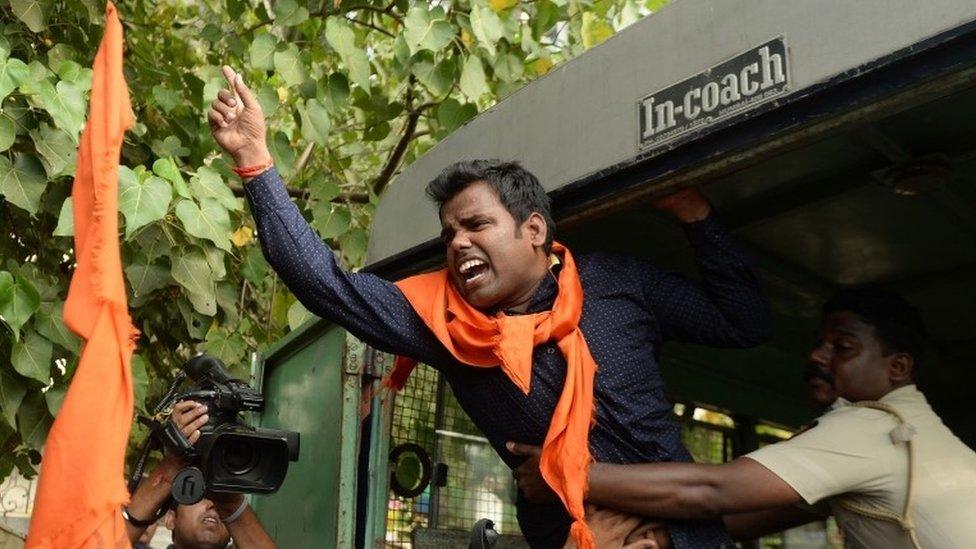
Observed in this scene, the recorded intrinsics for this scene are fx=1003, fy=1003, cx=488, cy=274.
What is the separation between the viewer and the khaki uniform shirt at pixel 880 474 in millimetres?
2312

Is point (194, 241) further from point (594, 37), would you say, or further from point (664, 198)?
point (594, 37)

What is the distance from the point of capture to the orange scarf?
7.07 ft

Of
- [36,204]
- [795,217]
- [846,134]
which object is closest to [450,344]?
[846,134]

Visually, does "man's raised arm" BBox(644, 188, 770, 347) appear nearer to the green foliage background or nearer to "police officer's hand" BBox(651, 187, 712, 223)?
"police officer's hand" BBox(651, 187, 712, 223)

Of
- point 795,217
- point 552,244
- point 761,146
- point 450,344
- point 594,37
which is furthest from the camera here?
point 594,37

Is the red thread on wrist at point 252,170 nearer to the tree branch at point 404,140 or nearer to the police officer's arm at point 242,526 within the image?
the police officer's arm at point 242,526

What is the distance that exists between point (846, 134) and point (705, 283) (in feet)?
1.63

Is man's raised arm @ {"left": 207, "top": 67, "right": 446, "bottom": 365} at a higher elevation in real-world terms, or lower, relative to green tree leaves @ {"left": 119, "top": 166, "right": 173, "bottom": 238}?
lower

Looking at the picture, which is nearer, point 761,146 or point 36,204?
point 761,146

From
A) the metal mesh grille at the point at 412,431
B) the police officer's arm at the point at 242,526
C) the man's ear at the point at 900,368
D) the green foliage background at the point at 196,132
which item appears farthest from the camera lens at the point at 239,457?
the man's ear at the point at 900,368

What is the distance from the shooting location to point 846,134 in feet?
8.02

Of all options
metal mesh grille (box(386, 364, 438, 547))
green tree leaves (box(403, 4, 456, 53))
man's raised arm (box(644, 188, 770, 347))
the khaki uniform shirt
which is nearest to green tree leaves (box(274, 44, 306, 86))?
green tree leaves (box(403, 4, 456, 53))

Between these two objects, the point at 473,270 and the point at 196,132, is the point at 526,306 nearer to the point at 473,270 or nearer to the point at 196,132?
the point at 473,270

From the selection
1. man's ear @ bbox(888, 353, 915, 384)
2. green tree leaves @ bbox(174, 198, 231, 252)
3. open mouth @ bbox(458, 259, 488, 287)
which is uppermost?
green tree leaves @ bbox(174, 198, 231, 252)
